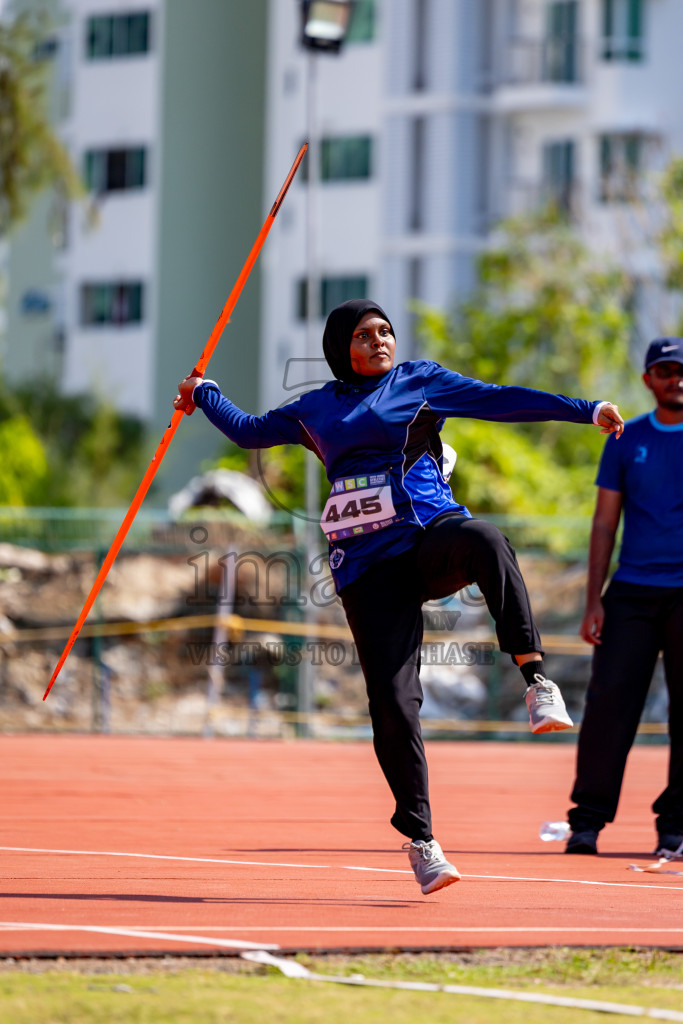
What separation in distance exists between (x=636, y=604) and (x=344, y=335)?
2258mm

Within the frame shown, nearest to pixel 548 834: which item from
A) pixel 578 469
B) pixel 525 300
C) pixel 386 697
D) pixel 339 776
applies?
pixel 386 697

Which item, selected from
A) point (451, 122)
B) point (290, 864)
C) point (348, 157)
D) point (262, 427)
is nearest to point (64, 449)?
point (348, 157)

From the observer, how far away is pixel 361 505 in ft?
18.6

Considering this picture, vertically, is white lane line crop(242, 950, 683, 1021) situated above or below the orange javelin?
below

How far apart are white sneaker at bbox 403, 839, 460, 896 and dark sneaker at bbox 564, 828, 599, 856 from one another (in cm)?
185

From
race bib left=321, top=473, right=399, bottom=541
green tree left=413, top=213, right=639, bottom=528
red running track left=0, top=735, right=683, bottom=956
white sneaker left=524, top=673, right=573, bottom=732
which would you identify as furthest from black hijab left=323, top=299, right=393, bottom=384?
green tree left=413, top=213, right=639, bottom=528

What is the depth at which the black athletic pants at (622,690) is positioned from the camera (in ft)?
24.0

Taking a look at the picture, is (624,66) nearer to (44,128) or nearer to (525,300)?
(525,300)

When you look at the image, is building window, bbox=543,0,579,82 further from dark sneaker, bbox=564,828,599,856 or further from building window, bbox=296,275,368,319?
dark sneaker, bbox=564,828,599,856

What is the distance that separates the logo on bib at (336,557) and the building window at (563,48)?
34921 mm

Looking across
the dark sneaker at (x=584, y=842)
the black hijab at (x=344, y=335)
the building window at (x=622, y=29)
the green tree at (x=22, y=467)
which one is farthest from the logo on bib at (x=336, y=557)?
the building window at (x=622, y=29)

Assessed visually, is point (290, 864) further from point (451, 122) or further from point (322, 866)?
point (451, 122)

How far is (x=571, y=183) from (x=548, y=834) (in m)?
31.9

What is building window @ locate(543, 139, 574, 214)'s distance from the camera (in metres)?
37.8
